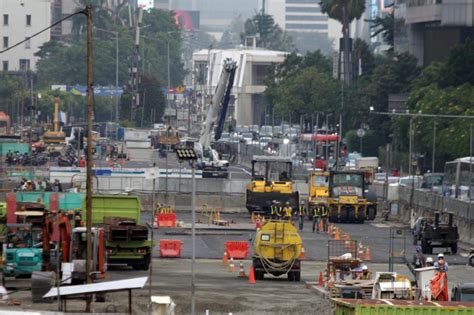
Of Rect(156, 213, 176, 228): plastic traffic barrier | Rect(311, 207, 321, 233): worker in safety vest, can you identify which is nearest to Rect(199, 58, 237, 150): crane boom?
Rect(311, 207, 321, 233): worker in safety vest

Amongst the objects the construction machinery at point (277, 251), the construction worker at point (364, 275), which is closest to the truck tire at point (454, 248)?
the construction machinery at point (277, 251)

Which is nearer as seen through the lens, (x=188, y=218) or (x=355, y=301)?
(x=355, y=301)

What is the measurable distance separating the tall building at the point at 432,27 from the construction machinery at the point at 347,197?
206ft

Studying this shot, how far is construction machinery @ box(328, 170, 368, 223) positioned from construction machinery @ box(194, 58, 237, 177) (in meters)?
26.7

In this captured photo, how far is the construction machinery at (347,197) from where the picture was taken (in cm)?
8500

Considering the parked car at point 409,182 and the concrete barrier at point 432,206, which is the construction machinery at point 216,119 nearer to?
the parked car at point 409,182

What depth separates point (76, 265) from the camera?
46469 millimetres

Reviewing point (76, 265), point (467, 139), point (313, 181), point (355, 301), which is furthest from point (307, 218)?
point (355, 301)

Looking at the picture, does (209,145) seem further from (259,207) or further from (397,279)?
(397,279)

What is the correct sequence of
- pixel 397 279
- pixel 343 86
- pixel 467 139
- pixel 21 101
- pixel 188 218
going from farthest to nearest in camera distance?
1. pixel 343 86
2. pixel 21 101
3. pixel 467 139
4. pixel 188 218
5. pixel 397 279

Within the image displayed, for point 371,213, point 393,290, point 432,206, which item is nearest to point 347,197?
point 371,213

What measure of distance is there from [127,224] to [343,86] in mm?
124325

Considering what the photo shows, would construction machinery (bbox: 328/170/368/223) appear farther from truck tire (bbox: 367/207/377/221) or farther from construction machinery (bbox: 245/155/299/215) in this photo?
construction machinery (bbox: 245/155/299/215)

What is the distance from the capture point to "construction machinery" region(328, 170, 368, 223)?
85.0 meters
